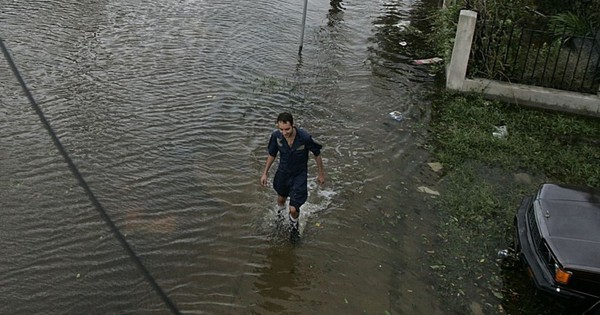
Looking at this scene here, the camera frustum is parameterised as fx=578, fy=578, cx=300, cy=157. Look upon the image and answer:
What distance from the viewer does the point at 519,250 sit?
17.7 feet

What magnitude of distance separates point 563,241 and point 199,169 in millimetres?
4106

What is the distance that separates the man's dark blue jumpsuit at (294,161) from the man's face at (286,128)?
99 mm

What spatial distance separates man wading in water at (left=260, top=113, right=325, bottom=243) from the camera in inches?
218

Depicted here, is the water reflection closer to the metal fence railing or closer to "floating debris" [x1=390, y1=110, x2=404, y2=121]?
"floating debris" [x1=390, y1=110, x2=404, y2=121]

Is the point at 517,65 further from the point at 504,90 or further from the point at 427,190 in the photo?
the point at 427,190

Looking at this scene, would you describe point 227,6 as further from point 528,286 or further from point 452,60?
point 528,286

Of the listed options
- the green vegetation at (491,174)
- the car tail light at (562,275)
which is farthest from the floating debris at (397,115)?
the car tail light at (562,275)

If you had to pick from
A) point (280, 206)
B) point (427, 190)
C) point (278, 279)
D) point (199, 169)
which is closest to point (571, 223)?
point (427, 190)

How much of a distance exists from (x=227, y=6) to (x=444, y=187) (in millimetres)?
8212

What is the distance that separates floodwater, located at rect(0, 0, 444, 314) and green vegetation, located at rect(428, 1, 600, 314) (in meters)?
0.29

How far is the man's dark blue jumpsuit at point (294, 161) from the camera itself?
18.3 ft

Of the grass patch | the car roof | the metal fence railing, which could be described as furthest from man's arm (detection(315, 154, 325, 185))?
the metal fence railing

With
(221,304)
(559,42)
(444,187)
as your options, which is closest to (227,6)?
(559,42)

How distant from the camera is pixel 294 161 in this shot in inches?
223
